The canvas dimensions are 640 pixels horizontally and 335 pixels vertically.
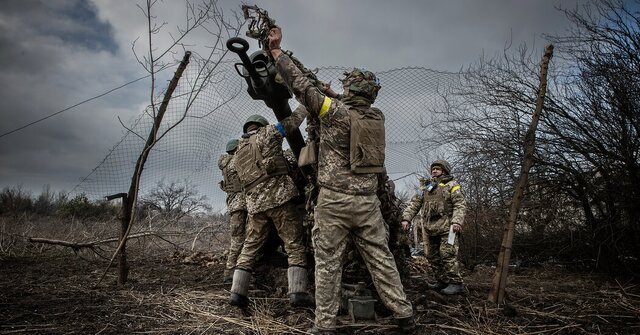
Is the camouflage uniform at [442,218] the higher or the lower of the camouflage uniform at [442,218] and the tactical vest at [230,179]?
the lower

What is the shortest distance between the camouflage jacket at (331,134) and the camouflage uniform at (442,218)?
6.46ft

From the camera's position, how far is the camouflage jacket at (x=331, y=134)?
3.28 metres

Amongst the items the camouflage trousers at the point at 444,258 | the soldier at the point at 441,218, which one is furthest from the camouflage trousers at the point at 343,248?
the camouflage trousers at the point at 444,258

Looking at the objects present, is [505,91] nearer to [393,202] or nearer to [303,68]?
[393,202]

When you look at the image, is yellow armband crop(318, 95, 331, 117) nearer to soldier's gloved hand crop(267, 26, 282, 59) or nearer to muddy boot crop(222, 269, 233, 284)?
soldier's gloved hand crop(267, 26, 282, 59)

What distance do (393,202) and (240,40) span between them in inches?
97.3

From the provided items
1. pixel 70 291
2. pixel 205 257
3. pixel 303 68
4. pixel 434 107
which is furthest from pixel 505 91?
pixel 70 291

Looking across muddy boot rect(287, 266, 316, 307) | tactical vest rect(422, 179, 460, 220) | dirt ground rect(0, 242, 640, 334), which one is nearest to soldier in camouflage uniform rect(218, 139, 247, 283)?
dirt ground rect(0, 242, 640, 334)

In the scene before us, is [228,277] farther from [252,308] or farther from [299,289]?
[299,289]

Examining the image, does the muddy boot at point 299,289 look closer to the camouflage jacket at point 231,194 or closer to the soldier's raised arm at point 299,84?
the soldier's raised arm at point 299,84

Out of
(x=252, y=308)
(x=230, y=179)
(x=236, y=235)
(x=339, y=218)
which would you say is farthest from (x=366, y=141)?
(x=230, y=179)

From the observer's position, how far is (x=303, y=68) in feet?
13.1

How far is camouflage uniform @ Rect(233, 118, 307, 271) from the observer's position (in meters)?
4.18

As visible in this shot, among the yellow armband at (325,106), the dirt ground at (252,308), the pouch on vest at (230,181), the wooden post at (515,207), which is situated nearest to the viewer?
the yellow armband at (325,106)
